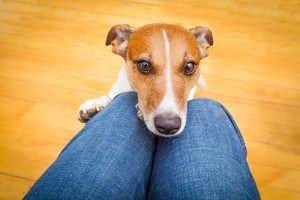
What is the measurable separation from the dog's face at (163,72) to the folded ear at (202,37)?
0.26 ft

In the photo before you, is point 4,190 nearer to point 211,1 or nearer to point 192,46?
point 192,46

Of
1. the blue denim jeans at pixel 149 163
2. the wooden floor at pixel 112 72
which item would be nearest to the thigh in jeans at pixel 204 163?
the blue denim jeans at pixel 149 163

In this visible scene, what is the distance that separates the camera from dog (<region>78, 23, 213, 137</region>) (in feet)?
4.26

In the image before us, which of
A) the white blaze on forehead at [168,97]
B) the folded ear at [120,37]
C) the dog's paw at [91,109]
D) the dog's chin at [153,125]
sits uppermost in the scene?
the folded ear at [120,37]

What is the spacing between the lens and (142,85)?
58.7 inches

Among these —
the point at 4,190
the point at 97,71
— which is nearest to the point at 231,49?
the point at 97,71

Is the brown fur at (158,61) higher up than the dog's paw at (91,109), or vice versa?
the brown fur at (158,61)

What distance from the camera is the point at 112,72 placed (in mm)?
2459

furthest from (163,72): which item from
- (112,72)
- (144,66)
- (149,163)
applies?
(112,72)

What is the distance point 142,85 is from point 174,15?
1794 mm

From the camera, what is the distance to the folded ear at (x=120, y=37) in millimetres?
1736

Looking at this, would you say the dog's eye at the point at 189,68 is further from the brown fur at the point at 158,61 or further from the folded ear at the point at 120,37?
the folded ear at the point at 120,37

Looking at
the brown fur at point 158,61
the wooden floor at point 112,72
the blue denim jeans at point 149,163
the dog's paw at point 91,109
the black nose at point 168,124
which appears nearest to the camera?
the blue denim jeans at point 149,163

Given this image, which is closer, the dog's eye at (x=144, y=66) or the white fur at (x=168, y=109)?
the white fur at (x=168, y=109)
